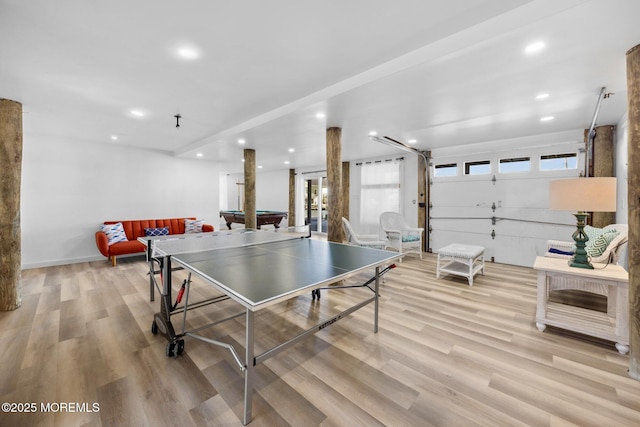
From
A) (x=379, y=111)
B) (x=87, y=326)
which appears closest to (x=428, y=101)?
(x=379, y=111)

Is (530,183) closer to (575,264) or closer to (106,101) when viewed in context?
(575,264)

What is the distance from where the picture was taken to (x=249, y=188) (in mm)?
5707

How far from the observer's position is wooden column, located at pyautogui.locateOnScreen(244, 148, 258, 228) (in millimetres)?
5707

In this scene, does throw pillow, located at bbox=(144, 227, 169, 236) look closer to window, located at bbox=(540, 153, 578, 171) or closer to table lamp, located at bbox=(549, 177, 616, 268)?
table lamp, located at bbox=(549, 177, 616, 268)

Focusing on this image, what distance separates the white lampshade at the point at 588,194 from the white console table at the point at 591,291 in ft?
1.88

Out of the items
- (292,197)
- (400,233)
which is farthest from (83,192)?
(400,233)

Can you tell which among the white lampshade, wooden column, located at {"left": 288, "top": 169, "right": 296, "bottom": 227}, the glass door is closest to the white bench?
the white lampshade

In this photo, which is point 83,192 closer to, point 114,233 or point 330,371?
point 114,233

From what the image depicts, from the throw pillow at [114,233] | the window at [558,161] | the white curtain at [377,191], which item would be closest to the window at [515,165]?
the window at [558,161]

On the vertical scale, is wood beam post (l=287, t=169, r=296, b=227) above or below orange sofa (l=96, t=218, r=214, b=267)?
above

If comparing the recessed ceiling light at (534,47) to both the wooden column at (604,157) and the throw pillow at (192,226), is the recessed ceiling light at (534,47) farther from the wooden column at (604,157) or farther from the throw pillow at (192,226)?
the throw pillow at (192,226)

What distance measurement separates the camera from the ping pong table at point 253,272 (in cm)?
146

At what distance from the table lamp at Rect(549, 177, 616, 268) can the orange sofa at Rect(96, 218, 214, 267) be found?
6.28 metres

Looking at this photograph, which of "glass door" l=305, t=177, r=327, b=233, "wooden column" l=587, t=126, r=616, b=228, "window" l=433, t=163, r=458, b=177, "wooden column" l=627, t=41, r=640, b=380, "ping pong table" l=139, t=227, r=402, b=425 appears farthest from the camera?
"glass door" l=305, t=177, r=327, b=233
